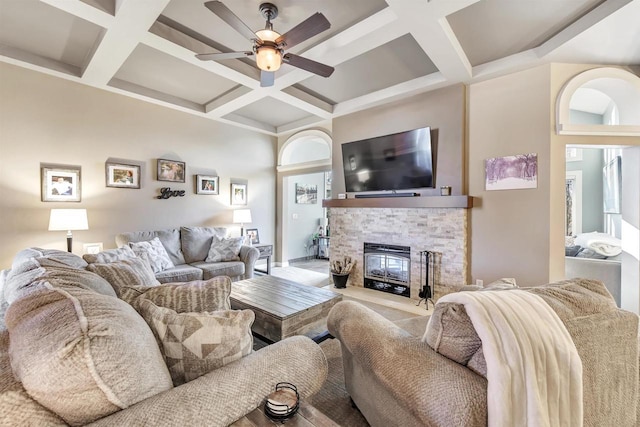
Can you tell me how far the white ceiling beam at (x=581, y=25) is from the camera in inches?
87.7

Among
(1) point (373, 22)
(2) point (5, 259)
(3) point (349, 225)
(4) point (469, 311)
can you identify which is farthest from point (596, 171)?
(2) point (5, 259)

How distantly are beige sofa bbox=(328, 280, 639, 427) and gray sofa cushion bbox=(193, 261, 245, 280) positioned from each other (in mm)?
2916

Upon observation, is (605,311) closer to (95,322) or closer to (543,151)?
(95,322)

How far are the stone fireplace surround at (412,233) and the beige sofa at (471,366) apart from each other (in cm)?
234

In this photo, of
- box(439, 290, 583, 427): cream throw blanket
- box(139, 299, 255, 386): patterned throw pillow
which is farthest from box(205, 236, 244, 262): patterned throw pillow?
box(439, 290, 583, 427): cream throw blanket

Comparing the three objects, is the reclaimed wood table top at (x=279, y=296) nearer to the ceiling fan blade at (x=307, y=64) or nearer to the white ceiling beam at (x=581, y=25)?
the ceiling fan blade at (x=307, y=64)

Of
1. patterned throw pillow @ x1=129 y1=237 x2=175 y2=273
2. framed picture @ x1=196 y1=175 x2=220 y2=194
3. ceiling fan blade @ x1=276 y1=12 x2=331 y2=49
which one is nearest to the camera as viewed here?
ceiling fan blade @ x1=276 y1=12 x2=331 y2=49

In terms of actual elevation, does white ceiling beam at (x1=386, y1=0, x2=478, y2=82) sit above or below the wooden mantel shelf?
above

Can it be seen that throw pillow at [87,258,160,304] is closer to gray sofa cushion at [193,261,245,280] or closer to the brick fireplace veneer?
gray sofa cushion at [193,261,245,280]

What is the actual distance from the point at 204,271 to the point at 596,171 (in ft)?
23.0

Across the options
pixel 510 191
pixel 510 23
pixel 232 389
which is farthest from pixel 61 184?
pixel 510 191

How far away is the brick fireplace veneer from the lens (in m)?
3.58

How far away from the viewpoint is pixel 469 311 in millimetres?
1020

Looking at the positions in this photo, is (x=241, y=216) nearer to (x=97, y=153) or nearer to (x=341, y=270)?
(x=341, y=270)
